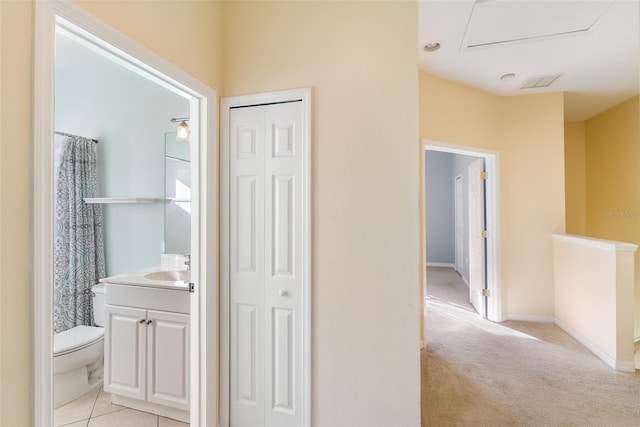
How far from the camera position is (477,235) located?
389cm

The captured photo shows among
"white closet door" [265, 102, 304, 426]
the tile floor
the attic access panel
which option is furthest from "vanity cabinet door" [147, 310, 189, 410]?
the attic access panel

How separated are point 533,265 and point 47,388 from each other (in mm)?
4343

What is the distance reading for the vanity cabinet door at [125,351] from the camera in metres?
1.93

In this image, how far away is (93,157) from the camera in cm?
268

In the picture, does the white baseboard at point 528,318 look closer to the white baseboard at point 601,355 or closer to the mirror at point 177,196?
the white baseboard at point 601,355

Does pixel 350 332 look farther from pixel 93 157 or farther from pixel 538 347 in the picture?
pixel 93 157

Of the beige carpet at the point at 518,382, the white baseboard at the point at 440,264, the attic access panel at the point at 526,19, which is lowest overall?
the beige carpet at the point at 518,382

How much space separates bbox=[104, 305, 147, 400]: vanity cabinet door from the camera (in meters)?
1.93

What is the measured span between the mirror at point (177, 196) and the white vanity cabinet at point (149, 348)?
2.05 ft

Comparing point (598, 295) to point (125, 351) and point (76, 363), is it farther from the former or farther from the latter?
point (76, 363)

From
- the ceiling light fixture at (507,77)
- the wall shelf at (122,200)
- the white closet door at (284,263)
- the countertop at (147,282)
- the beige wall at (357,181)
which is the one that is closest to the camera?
the beige wall at (357,181)

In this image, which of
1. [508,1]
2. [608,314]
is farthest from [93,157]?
[608,314]

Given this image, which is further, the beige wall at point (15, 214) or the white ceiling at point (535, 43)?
the white ceiling at point (535, 43)

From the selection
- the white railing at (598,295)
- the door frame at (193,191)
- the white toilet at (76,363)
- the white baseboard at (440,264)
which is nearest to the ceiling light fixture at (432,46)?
the door frame at (193,191)
